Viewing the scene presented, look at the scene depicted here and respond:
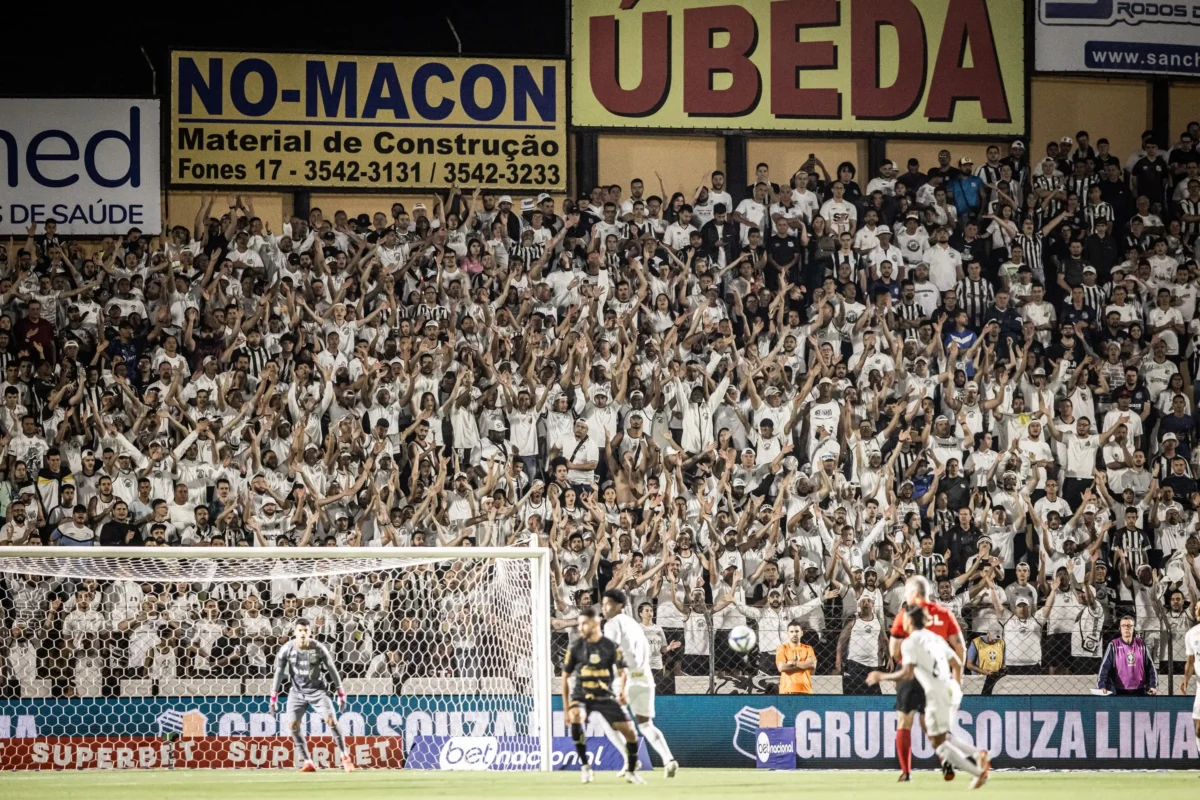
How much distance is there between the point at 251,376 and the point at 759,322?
605cm

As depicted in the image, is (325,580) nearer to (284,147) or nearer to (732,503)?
(732,503)

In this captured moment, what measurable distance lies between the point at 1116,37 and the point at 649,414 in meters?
10.4

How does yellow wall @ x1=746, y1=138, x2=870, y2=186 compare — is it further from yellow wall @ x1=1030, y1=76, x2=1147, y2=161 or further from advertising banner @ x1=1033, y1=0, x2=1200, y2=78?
advertising banner @ x1=1033, y1=0, x2=1200, y2=78

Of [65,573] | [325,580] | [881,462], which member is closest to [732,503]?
[881,462]

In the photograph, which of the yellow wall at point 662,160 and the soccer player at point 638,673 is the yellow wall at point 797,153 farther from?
the soccer player at point 638,673

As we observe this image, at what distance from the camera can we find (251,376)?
18.0 meters

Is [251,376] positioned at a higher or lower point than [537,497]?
higher

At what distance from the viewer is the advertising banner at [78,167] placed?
21.1m

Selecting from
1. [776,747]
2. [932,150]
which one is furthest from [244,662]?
[932,150]

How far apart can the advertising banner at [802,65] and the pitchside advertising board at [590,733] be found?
33.4ft

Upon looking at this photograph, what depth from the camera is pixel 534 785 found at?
38.6ft

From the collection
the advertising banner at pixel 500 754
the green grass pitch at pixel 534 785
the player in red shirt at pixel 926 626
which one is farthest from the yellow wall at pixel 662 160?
the player in red shirt at pixel 926 626

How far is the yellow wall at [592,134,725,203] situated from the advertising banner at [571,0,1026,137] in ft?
0.83

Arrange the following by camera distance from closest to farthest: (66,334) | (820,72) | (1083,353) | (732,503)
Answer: (732,503) → (66,334) → (1083,353) → (820,72)
